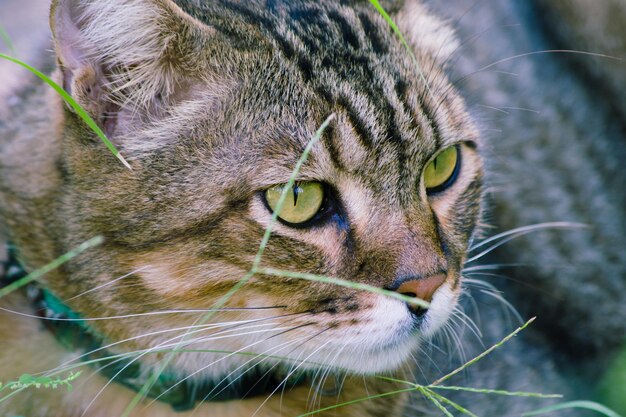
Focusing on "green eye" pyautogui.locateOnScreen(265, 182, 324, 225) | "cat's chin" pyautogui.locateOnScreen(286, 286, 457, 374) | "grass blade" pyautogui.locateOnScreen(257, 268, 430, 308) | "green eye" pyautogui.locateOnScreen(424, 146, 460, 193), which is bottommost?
"cat's chin" pyautogui.locateOnScreen(286, 286, 457, 374)

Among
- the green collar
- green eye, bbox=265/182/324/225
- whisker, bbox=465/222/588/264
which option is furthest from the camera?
whisker, bbox=465/222/588/264

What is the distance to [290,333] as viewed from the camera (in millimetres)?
2055

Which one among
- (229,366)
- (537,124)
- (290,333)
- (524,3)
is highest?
(524,3)

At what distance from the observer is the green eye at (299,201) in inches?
79.4

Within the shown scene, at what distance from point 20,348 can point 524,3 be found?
2696 millimetres

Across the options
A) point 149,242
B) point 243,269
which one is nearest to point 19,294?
point 149,242

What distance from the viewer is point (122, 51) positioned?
2027 millimetres

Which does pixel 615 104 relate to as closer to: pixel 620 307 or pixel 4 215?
pixel 620 307

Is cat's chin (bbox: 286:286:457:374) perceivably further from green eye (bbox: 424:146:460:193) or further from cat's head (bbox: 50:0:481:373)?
green eye (bbox: 424:146:460:193)

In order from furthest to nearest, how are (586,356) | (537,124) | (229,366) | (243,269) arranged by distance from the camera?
(537,124)
(586,356)
(229,366)
(243,269)

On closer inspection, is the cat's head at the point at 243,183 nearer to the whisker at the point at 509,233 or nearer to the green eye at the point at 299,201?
the green eye at the point at 299,201

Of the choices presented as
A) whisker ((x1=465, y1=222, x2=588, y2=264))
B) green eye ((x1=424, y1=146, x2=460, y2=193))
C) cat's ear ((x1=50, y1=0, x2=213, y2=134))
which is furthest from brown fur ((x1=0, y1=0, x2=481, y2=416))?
whisker ((x1=465, y1=222, x2=588, y2=264))

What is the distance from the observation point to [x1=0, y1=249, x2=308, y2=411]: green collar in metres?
2.23

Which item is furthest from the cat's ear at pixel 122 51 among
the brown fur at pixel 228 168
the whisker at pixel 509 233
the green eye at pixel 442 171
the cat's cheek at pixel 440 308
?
the whisker at pixel 509 233
